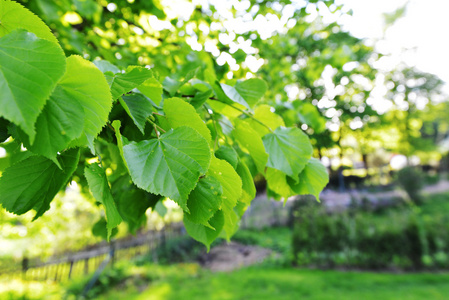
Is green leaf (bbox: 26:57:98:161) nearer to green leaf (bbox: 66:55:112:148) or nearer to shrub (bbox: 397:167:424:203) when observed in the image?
green leaf (bbox: 66:55:112:148)

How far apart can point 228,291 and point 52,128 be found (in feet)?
20.4

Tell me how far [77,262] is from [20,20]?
854 centimetres

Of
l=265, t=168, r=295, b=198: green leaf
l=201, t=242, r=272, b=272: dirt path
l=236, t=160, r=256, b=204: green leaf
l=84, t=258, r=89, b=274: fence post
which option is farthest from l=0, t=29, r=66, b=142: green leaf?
l=84, t=258, r=89, b=274: fence post

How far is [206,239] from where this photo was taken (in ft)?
2.89

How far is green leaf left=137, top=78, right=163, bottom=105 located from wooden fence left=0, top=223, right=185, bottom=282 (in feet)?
20.9

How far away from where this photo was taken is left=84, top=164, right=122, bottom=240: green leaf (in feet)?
1.77

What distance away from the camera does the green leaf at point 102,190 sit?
21.2 inches

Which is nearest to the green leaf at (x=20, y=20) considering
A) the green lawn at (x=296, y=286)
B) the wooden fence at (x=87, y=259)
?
the green lawn at (x=296, y=286)

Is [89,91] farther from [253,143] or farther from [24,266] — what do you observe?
[24,266]

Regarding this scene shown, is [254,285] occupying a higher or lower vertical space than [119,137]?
lower

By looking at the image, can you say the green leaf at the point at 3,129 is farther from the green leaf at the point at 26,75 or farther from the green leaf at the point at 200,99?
the green leaf at the point at 200,99

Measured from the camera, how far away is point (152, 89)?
0.79 meters

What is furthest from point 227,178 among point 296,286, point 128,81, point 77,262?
point 77,262

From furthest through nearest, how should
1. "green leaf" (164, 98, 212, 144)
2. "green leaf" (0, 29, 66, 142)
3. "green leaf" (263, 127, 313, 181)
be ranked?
"green leaf" (263, 127, 313, 181)
"green leaf" (164, 98, 212, 144)
"green leaf" (0, 29, 66, 142)
